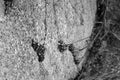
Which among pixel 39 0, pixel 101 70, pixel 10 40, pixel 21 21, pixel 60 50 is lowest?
pixel 101 70

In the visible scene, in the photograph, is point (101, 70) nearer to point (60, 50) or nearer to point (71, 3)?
point (60, 50)

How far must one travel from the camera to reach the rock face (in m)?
1.27

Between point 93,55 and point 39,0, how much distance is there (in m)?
0.92

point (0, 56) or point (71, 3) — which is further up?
point (71, 3)

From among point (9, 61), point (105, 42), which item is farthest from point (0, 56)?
point (105, 42)

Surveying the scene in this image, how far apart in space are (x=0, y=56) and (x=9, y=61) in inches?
2.9

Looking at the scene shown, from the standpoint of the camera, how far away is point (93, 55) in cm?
202

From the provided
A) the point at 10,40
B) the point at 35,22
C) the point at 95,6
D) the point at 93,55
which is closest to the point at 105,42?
the point at 93,55

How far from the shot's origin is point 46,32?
143 centimetres

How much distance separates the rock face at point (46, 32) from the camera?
1.27m

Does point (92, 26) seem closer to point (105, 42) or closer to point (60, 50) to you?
point (105, 42)

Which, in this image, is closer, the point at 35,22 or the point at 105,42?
the point at 35,22

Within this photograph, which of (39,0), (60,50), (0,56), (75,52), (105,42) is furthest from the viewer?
(105,42)

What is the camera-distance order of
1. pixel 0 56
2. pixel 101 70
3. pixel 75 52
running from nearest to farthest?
1. pixel 0 56
2. pixel 75 52
3. pixel 101 70
